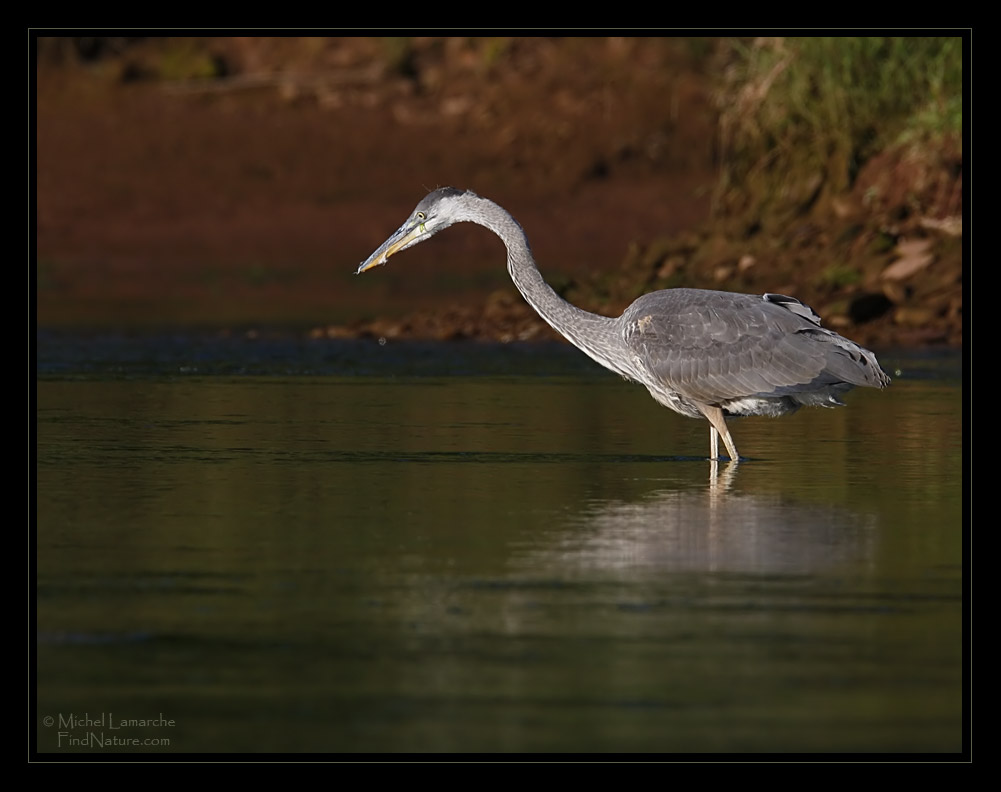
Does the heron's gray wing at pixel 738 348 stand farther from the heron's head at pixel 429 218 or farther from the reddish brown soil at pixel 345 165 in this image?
the reddish brown soil at pixel 345 165

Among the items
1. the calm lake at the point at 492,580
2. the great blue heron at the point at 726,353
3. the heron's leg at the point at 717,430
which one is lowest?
the calm lake at the point at 492,580

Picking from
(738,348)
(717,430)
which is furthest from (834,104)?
(738,348)

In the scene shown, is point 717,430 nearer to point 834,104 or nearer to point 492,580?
point 492,580

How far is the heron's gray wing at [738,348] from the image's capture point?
36.3ft

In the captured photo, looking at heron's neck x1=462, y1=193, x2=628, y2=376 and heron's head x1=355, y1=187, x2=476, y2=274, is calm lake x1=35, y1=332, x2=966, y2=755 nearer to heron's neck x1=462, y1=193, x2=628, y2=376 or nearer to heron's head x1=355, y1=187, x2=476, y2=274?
heron's neck x1=462, y1=193, x2=628, y2=376

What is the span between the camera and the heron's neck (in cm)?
1176

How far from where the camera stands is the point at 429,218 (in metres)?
12.2

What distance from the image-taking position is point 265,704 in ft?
20.2

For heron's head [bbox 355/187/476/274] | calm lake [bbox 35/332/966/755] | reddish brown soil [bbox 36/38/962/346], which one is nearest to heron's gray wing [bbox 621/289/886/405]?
calm lake [bbox 35/332/966/755]

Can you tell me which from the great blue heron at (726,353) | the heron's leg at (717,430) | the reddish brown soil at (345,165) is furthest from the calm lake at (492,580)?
the reddish brown soil at (345,165)

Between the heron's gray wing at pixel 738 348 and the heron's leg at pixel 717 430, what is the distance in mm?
60
